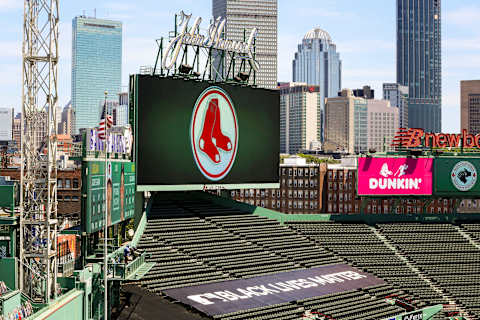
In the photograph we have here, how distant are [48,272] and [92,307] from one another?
21.9ft

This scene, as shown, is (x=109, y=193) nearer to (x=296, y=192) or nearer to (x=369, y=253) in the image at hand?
(x=369, y=253)

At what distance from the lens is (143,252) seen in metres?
46.6

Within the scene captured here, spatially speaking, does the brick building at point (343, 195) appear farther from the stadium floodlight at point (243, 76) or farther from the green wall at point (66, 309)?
the green wall at point (66, 309)

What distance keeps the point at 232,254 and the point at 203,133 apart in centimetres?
1103

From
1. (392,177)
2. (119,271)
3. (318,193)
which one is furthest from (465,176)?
(318,193)

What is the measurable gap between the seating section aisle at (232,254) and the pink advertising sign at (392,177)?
32.6 ft

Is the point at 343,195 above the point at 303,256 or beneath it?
above

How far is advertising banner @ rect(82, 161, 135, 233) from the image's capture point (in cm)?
4003

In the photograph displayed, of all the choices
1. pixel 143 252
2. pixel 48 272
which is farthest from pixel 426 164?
pixel 48 272

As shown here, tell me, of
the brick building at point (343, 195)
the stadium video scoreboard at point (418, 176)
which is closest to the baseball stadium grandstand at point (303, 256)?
the stadium video scoreboard at point (418, 176)

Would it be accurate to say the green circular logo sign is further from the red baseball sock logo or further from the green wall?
the green wall

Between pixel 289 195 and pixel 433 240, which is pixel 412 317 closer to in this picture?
pixel 433 240

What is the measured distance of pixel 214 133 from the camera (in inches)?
2261

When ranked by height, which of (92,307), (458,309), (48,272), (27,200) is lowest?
(458,309)
